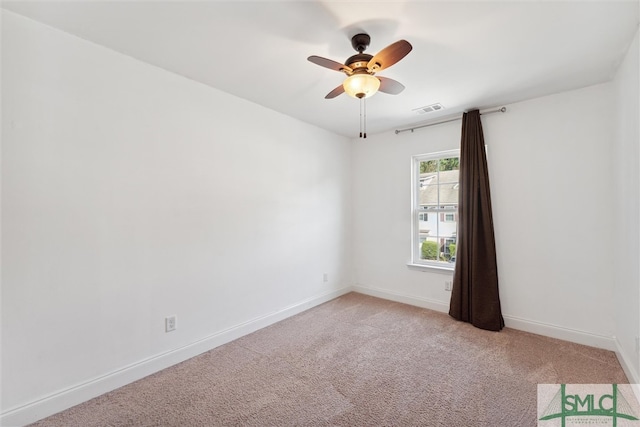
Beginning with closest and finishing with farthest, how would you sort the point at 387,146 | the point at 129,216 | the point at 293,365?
the point at 129,216
the point at 293,365
the point at 387,146

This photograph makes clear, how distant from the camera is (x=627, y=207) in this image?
7.29ft

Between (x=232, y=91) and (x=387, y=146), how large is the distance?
230 cm

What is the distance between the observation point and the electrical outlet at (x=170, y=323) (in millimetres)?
2402

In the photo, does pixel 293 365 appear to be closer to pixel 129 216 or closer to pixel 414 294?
pixel 129 216

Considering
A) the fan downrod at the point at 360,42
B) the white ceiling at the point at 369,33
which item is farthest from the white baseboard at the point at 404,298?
the fan downrod at the point at 360,42

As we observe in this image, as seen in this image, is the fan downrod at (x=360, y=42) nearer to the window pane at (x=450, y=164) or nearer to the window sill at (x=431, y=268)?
the window pane at (x=450, y=164)

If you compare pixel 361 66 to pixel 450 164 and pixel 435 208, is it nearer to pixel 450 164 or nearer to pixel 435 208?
pixel 450 164

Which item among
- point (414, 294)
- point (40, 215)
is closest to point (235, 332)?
point (40, 215)

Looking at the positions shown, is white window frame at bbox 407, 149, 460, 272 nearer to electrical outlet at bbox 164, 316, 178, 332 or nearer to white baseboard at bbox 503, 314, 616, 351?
white baseboard at bbox 503, 314, 616, 351

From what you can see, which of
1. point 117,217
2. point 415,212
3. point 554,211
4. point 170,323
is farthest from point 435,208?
point 117,217

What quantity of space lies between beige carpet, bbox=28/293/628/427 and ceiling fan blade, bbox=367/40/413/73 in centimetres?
224

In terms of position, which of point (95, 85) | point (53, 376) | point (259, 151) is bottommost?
point (53, 376)

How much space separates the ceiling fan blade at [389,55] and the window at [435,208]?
2.17 m

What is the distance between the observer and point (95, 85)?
204cm
